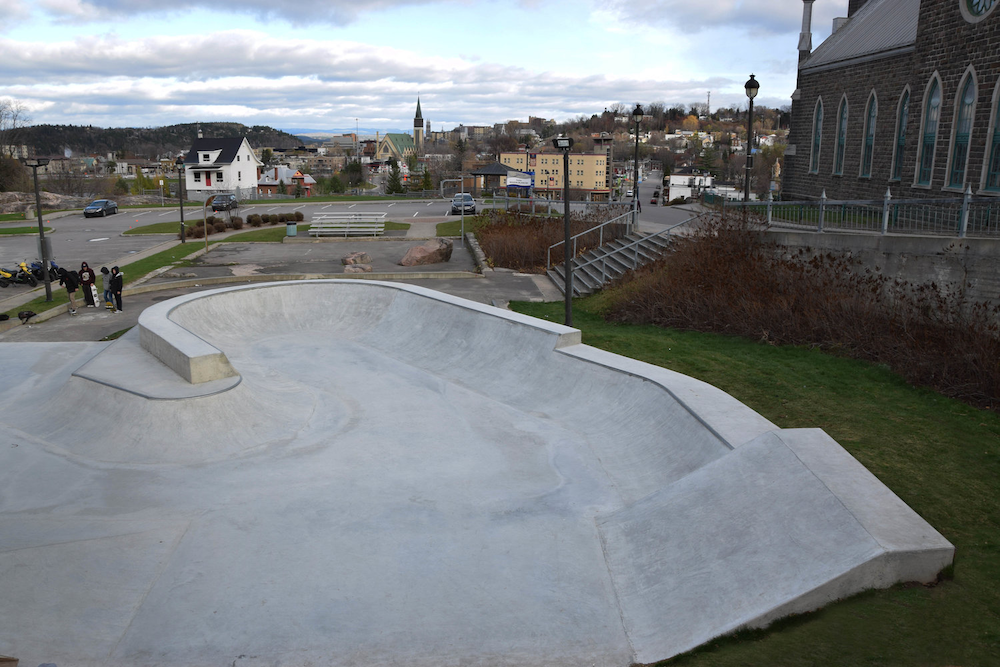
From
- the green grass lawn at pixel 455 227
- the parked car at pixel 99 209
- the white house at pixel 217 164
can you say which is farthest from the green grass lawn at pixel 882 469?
the white house at pixel 217 164

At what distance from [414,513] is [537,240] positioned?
1956 centimetres

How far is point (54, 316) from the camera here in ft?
60.0

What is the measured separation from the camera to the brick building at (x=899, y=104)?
17.9 meters

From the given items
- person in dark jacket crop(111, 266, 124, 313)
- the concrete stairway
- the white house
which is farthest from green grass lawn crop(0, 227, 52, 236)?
the white house

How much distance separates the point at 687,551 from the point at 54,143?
744 feet

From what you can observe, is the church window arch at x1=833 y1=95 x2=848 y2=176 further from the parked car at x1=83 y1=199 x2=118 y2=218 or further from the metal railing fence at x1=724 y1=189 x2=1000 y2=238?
the parked car at x1=83 y1=199 x2=118 y2=218

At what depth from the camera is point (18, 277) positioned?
2309cm

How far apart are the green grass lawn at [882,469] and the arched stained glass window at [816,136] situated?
2156 centimetres

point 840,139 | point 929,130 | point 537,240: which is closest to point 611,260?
point 537,240

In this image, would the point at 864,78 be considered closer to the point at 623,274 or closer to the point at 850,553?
the point at 623,274


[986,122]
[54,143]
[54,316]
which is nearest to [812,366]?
[986,122]

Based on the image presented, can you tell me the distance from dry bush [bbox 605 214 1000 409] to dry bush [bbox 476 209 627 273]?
5317 millimetres

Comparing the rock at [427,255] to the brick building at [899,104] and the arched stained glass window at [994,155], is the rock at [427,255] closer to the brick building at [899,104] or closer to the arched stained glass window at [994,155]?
the brick building at [899,104]

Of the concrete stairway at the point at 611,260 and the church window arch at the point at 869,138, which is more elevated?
the church window arch at the point at 869,138
